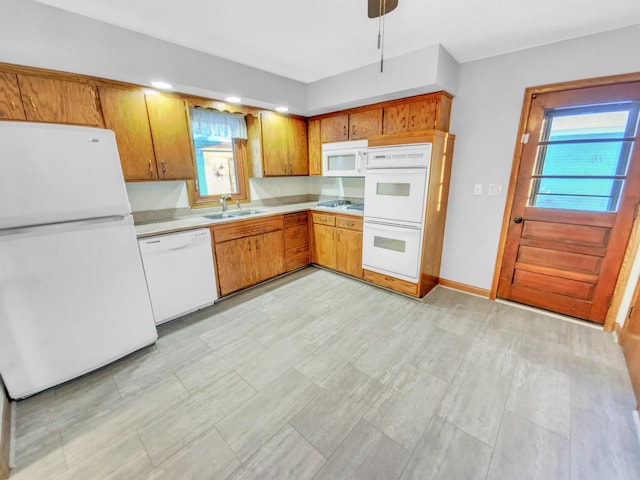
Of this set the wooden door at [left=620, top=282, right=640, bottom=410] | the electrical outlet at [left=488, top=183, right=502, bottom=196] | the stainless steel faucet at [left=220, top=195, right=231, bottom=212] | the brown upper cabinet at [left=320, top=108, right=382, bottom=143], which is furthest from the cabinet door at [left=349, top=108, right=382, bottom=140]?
the wooden door at [left=620, top=282, right=640, bottom=410]

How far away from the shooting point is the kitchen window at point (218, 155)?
120 inches

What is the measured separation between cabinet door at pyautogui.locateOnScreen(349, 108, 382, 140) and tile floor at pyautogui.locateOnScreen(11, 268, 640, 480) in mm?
2246

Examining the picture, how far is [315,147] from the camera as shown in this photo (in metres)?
3.94

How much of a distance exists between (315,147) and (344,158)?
24.3 inches

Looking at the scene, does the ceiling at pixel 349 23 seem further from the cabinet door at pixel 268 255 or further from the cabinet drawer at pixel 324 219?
the cabinet door at pixel 268 255

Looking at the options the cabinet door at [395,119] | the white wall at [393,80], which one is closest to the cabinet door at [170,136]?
the white wall at [393,80]

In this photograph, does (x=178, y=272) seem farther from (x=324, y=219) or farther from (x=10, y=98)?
(x=324, y=219)

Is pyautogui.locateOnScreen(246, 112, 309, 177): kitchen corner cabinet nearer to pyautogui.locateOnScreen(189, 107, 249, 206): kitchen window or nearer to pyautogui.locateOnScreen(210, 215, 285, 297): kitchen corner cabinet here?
pyautogui.locateOnScreen(189, 107, 249, 206): kitchen window

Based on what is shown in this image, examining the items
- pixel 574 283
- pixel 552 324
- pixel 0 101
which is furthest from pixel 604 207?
pixel 0 101

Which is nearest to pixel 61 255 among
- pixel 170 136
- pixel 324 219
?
pixel 170 136

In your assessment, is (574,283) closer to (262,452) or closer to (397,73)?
(397,73)

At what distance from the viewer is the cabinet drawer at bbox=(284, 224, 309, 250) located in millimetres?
3621

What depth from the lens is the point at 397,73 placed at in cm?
266

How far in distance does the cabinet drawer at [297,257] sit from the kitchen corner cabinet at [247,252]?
9 centimetres
